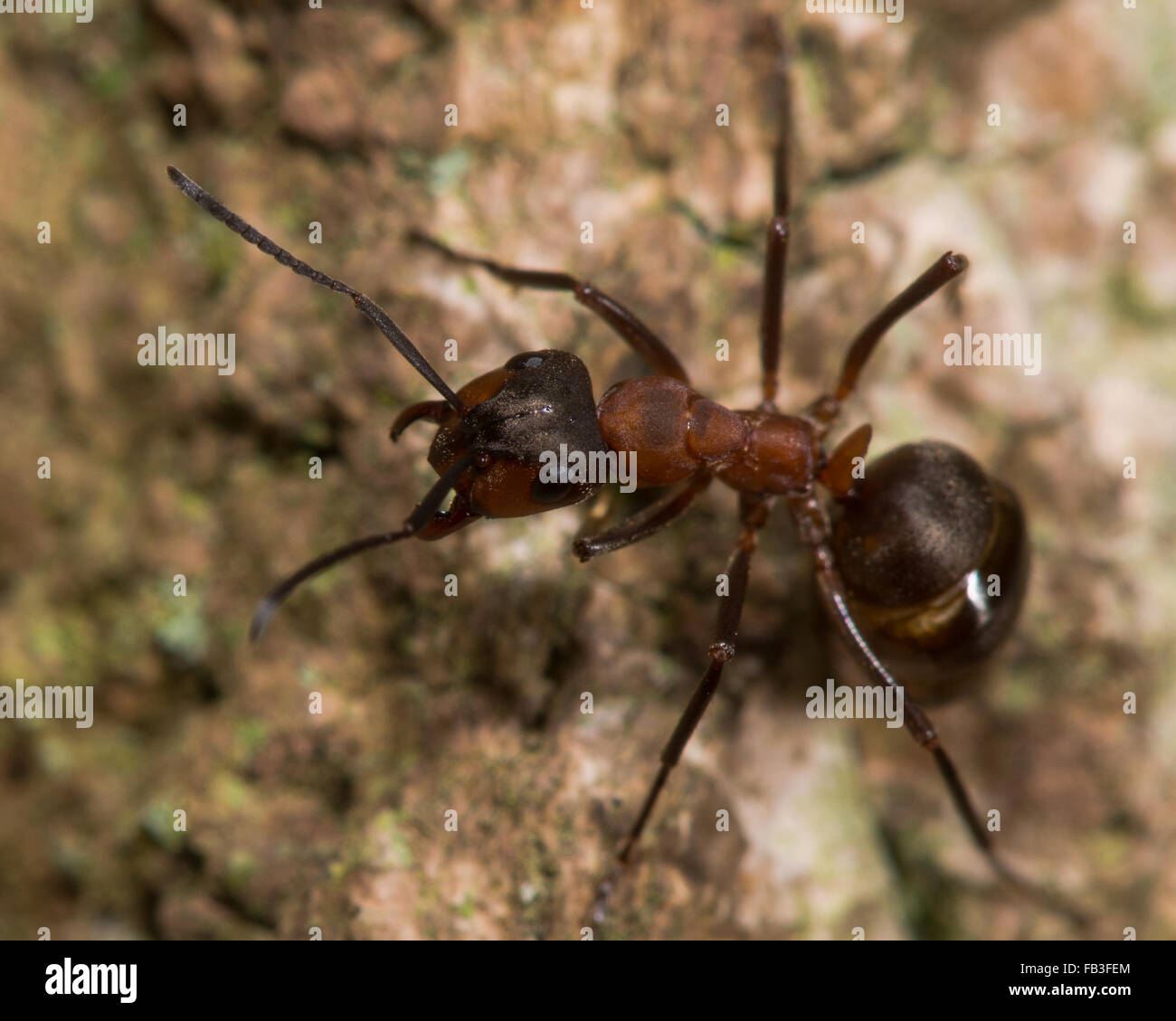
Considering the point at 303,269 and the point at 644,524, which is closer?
the point at 303,269

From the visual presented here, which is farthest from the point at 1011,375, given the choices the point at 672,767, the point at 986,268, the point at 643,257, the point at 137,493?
the point at 137,493

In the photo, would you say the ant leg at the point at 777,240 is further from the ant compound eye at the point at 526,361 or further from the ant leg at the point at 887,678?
the ant compound eye at the point at 526,361

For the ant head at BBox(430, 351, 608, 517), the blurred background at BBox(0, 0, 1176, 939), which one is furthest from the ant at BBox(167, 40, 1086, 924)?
the blurred background at BBox(0, 0, 1176, 939)

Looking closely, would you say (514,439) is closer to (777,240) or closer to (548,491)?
(548,491)

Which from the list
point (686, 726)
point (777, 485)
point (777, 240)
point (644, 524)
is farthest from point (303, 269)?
point (777, 485)

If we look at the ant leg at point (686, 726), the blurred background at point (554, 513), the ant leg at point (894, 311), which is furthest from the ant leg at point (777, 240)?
the ant leg at point (686, 726)

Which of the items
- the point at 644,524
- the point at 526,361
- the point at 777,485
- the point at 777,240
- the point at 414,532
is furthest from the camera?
the point at 777,485
